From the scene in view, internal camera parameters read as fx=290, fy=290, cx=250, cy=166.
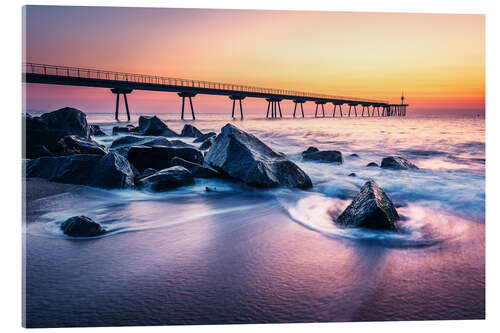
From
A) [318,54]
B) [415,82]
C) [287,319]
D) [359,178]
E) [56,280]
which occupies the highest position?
[318,54]

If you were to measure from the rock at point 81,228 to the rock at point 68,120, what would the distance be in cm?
491

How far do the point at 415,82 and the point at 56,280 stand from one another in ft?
19.4

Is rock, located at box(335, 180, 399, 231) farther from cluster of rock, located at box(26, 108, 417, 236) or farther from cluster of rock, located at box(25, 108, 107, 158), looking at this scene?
cluster of rock, located at box(25, 108, 107, 158)

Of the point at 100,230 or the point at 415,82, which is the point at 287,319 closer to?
the point at 100,230

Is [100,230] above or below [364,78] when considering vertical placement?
below

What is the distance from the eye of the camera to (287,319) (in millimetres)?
1858

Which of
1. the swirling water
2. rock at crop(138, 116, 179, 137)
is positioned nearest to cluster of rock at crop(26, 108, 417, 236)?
the swirling water

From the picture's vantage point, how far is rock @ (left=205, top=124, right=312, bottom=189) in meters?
4.32

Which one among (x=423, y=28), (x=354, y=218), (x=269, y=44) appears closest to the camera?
(x=354, y=218)

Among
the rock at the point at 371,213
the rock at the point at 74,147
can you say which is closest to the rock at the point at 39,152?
the rock at the point at 74,147

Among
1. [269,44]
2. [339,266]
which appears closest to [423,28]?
[269,44]

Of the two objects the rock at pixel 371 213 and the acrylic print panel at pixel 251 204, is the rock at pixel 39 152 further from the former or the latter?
the rock at pixel 371 213

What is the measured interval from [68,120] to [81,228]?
558 cm

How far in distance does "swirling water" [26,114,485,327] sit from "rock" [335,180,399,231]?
0.12 meters
